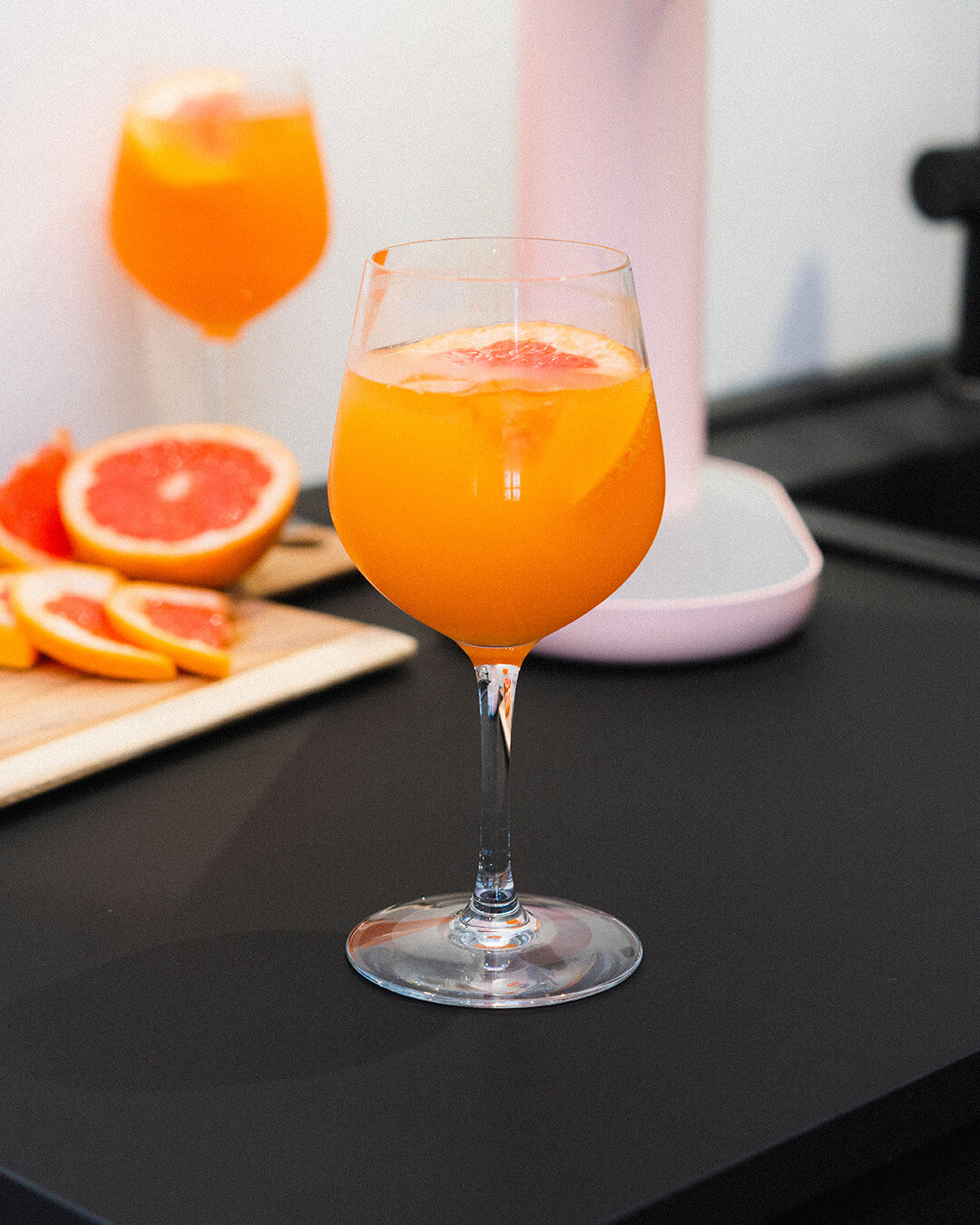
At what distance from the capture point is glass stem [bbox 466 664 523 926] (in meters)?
0.74

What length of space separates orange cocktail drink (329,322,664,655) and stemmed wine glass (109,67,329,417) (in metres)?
0.63

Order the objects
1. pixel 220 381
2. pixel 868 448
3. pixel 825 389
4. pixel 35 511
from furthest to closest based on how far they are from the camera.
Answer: pixel 825 389
pixel 868 448
pixel 220 381
pixel 35 511

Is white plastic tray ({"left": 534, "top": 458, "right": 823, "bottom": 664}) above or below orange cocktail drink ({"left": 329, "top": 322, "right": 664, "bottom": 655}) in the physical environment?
below

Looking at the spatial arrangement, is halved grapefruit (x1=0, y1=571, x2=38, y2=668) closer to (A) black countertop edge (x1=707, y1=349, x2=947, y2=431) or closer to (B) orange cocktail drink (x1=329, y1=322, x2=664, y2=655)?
(B) orange cocktail drink (x1=329, y1=322, x2=664, y2=655)

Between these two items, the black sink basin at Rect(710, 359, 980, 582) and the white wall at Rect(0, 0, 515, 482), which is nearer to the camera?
the white wall at Rect(0, 0, 515, 482)

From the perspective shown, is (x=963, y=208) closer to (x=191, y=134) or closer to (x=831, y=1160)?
(x=191, y=134)

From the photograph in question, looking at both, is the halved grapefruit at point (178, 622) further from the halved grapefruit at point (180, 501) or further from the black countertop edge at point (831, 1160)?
the black countertop edge at point (831, 1160)

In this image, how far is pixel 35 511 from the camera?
4.00 feet

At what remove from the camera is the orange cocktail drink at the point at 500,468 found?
0.66 metres

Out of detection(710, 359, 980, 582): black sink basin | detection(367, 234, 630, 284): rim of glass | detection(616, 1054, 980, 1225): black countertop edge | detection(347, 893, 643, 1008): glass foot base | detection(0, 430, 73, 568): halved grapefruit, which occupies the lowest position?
detection(710, 359, 980, 582): black sink basin

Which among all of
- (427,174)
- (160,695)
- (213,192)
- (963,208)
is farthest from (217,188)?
(963,208)

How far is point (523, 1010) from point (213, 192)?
80 cm

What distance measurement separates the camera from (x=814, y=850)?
2.77ft

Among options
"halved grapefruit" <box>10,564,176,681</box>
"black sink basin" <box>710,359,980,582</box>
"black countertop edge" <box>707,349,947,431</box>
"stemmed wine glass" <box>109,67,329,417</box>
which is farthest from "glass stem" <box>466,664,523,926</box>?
"black countertop edge" <box>707,349,947,431</box>
